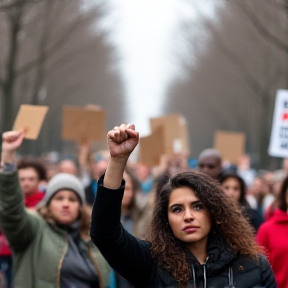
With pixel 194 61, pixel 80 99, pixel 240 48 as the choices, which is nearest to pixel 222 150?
pixel 240 48

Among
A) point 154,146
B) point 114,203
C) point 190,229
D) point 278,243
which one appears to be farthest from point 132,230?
point 154,146

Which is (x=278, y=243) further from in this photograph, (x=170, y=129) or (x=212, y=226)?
(x=170, y=129)

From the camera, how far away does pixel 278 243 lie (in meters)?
5.08

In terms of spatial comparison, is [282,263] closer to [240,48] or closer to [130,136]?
[130,136]

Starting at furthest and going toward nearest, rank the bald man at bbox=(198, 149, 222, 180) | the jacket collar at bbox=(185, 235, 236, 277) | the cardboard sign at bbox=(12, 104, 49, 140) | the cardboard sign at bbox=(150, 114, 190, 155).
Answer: the cardboard sign at bbox=(150, 114, 190, 155), the bald man at bbox=(198, 149, 222, 180), the cardboard sign at bbox=(12, 104, 49, 140), the jacket collar at bbox=(185, 235, 236, 277)

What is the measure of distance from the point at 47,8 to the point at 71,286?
1652 cm

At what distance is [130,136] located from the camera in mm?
3002

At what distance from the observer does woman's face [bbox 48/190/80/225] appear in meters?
4.91

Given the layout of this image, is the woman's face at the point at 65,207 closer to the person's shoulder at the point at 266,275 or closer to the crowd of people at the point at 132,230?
the crowd of people at the point at 132,230

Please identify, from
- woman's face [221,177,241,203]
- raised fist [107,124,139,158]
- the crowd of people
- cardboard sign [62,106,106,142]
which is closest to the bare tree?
cardboard sign [62,106,106,142]

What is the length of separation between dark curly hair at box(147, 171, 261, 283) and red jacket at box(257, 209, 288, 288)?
5.25ft

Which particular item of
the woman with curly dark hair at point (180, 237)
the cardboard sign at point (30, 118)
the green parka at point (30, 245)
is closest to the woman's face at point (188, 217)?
the woman with curly dark hair at point (180, 237)

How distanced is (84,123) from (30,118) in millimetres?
2794

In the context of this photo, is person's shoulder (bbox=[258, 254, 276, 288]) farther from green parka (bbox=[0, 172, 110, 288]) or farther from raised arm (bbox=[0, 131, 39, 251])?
raised arm (bbox=[0, 131, 39, 251])
